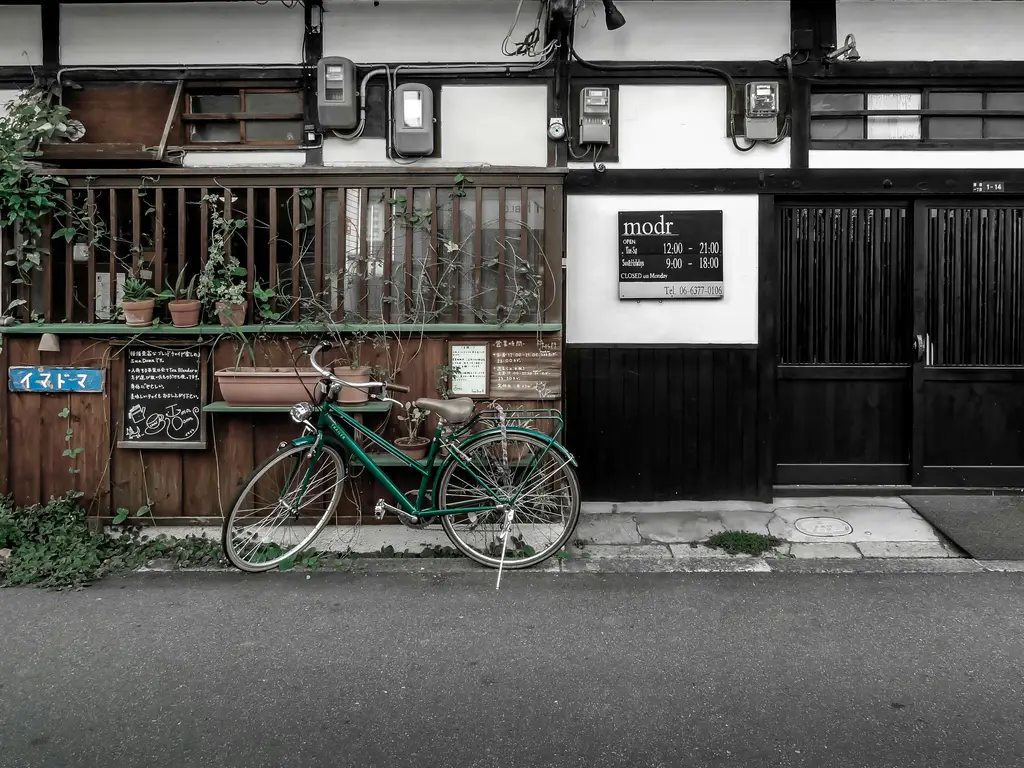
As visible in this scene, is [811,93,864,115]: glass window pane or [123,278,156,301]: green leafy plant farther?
[811,93,864,115]: glass window pane

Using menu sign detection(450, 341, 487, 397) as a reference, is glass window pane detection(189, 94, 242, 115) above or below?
above

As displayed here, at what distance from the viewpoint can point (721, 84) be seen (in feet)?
21.2

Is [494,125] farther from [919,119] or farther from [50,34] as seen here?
[50,34]

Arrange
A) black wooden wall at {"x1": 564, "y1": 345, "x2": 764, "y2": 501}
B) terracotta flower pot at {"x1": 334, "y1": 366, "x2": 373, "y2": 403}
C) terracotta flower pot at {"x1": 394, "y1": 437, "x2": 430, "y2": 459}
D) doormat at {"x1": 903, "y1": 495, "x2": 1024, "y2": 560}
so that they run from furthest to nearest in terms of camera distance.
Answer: black wooden wall at {"x1": 564, "y1": 345, "x2": 764, "y2": 501} → terracotta flower pot at {"x1": 334, "y1": 366, "x2": 373, "y2": 403} → terracotta flower pot at {"x1": 394, "y1": 437, "x2": 430, "y2": 459} → doormat at {"x1": 903, "y1": 495, "x2": 1024, "y2": 560}

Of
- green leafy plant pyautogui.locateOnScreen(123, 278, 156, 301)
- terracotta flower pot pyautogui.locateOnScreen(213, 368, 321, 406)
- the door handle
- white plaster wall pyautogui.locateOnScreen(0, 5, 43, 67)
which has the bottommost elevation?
terracotta flower pot pyautogui.locateOnScreen(213, 368, 321, 406)

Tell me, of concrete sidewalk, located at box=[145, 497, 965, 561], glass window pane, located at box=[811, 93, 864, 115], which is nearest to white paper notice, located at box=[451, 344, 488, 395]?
concrete sidewalk, located at box=[145, 497, 965, 561]

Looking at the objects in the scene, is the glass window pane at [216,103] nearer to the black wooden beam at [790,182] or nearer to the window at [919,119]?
the black wooden beam at [790,182]

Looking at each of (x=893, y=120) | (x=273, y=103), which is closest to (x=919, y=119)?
(x=893, y=120)

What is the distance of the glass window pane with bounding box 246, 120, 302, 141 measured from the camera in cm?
661

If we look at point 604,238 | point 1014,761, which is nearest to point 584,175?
point 604,238

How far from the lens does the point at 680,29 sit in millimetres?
6434

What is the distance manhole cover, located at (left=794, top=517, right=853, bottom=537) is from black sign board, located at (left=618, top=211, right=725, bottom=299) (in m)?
2.08

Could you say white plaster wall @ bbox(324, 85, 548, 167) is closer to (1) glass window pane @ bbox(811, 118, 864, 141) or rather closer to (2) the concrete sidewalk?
(1) glass window pane @ bbox(811, 118, 864, 141)

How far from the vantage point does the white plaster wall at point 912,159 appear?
6496mm
